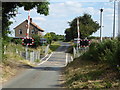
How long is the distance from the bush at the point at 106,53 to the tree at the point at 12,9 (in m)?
4.43

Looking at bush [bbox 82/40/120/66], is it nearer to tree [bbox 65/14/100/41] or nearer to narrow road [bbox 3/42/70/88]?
narrow road [bbox 3/42/70/88]

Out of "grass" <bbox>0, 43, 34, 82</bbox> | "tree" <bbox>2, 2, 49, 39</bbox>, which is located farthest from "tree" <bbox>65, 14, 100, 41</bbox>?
"tree" <bbox>2, 2, 49, 39</bbox>

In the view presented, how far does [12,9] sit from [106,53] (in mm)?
7596

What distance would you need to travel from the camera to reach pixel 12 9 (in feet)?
51.5

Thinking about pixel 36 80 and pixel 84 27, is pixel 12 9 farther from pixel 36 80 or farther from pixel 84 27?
pixel 84 27

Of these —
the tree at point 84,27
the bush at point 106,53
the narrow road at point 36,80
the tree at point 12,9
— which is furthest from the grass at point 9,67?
the tree at point 84,27

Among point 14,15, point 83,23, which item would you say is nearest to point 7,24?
point 14,15

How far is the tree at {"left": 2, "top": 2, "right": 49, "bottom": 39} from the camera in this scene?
14.9 m

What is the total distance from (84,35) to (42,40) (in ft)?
33.3

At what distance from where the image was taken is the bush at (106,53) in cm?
918

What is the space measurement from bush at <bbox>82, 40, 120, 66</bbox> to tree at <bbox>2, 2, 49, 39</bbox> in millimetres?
4427

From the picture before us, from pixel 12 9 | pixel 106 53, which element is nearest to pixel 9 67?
pixel 12 9

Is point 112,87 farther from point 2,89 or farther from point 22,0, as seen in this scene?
point 22,0

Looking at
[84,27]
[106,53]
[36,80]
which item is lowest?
[36,80]
